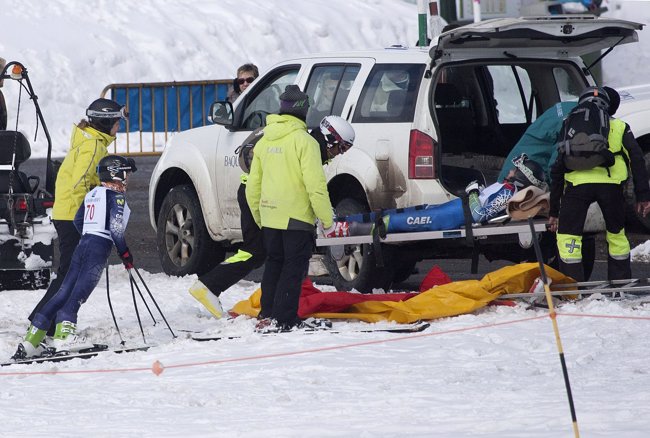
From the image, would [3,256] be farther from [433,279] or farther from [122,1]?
[122,1]

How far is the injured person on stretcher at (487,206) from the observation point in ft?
34.8

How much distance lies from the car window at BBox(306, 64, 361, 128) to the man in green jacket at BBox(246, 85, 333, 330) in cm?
190

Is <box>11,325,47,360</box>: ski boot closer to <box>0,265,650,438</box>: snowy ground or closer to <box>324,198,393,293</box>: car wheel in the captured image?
<box>0,265,650,438</box>: snowy ground

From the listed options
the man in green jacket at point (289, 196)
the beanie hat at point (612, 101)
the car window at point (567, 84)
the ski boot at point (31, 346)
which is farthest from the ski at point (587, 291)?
the ski boot at point (31, 346)

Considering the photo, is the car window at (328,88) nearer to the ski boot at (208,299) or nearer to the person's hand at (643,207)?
the ski boot at (208,299)

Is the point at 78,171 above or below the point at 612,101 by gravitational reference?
below

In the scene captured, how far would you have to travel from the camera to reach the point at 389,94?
11.4 meters

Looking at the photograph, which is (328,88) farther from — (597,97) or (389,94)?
(597,97)

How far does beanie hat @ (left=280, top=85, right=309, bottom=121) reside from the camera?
9781mm

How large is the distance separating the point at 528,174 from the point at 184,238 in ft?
11.7

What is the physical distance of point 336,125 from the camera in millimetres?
10055

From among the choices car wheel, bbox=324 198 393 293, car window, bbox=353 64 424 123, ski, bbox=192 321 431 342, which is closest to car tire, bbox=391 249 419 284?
car wheel, bbox=324 198 393 293

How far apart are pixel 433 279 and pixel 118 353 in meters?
2.63

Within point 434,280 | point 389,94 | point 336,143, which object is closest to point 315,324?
point 336,143
